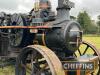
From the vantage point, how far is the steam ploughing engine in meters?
7.64

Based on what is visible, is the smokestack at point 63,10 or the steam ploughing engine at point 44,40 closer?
the steam ploughing engine at point 44,40

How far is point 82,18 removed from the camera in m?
93.6

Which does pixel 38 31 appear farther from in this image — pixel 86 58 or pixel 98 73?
pixel 98 73

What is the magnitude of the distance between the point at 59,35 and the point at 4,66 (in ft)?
7.64

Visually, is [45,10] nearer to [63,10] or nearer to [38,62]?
[63,10]

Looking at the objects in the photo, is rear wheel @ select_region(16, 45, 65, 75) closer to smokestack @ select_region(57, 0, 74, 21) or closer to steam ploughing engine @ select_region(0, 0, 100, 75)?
steam ploughing engine @ select_region(0, 0, 100, 75)

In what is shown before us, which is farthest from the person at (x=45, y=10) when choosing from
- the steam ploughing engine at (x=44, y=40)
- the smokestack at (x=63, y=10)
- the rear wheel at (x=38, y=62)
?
the rear wheel at (x=38, y=62)

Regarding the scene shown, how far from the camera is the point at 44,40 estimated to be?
27.1ft

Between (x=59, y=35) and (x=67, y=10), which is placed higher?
(x=67, y=10)

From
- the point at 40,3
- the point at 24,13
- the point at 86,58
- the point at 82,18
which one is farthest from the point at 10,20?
the point at 82,18

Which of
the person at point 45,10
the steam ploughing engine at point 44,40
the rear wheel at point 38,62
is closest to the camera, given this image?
the rear wheel at point 38,62

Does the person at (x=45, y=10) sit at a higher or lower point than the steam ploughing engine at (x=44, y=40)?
higher

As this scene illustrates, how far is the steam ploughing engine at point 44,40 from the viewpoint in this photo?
7.64 metres

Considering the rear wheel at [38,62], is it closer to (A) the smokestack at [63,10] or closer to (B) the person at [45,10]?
(B) the person at [45,10]
